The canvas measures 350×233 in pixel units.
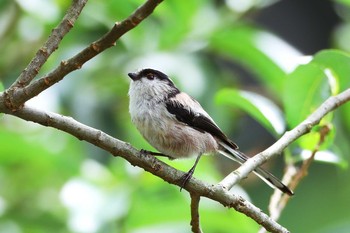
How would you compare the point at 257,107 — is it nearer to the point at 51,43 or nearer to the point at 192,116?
the point at 192,116

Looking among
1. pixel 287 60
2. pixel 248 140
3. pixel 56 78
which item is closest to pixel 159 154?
pixel 56 78

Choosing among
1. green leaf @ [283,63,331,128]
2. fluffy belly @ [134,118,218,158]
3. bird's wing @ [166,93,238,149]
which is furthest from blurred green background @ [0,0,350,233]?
fluffy belly @ [134,118,218,158]

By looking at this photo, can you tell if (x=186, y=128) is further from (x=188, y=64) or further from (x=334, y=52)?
(x=188, y=64)

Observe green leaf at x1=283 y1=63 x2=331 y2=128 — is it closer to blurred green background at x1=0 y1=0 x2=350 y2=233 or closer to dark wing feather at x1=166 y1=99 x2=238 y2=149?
blurred green background at x1=0 y1=0 x2=350 y2=233

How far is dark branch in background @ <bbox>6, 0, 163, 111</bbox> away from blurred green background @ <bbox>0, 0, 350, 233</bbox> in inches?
49.4

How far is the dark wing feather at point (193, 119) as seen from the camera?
284cm

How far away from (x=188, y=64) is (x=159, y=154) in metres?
1.29

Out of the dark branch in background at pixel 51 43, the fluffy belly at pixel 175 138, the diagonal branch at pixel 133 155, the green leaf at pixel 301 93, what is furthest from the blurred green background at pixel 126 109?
the dark branch in background at pixel 51 43

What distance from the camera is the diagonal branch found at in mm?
1819

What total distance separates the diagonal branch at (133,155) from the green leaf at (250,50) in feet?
5.12

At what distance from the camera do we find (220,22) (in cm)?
414

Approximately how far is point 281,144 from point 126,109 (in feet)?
6.33

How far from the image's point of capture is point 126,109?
4125 millimetres

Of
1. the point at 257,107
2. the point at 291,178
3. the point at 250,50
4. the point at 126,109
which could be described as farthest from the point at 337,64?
the point at 126,109
